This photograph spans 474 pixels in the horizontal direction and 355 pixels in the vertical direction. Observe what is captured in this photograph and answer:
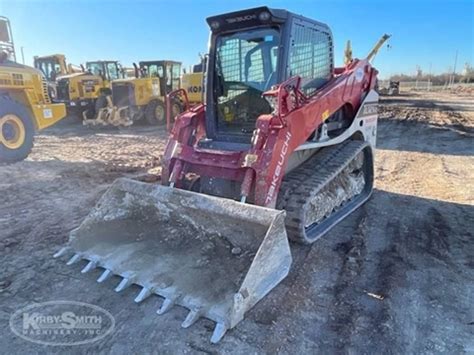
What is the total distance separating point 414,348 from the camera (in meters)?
2.36

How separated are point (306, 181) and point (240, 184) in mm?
680

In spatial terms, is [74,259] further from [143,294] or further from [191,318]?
[191,318]

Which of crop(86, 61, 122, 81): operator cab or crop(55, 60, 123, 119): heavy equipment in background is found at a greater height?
crop(86, 61, 122, 81): operator cab

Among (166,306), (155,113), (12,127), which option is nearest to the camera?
(166,306)

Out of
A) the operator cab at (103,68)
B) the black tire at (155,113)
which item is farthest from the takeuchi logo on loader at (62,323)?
the operator cab at (103,68)

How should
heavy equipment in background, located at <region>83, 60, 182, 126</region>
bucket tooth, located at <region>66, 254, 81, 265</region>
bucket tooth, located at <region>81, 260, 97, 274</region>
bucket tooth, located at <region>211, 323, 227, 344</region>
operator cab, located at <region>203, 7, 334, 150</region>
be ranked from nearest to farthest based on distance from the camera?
bucket tooth, located at <region>211, 323, 227, 344</region> < bucket tooth, located at <region>81, 260, 97, 274</region> < bucket tooth, located at <region>66, 254, 81, 265</region> < operator cab, located at <region>203, 7, 334, 150</region> < heavy equipment in background, located at <region>83, 60, 182, 126</region>

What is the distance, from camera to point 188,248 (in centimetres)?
318

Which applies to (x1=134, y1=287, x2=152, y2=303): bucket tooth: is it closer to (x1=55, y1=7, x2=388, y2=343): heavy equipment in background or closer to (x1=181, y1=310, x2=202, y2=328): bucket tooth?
(x1=55, y1=7, x2=388, y2=343): heavy equipment in background

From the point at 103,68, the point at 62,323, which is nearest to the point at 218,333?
the point at 62,323

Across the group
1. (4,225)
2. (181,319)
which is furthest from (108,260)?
(4,225)

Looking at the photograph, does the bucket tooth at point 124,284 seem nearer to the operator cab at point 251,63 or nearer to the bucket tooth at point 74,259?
A: the bucket tooth at point 74,259

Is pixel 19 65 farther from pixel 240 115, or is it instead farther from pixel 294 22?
pixel 294 22

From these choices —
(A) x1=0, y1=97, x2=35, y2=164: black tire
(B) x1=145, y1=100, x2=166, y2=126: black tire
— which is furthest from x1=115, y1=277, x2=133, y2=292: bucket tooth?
(B) x1=145, y1=100, x2=166, y2=126: black tire

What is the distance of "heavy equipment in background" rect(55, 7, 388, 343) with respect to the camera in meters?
2.80
